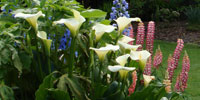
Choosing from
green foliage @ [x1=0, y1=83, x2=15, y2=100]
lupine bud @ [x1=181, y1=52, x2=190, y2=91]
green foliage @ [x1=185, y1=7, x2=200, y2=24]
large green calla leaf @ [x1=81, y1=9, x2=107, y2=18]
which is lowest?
green foliage @ [x1=185, y1=7, x2=200, y2=24]

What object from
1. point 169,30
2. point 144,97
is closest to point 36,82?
point 144,97

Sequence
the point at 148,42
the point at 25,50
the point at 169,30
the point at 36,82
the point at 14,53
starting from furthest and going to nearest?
the point at 169,30, the point at 148,42, the point at 36,82, the point at 25,50, the point at 14,53

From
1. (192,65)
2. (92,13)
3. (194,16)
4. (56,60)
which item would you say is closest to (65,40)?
(56,60)

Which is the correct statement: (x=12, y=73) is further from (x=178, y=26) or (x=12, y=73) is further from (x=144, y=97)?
(x=178, y=26)

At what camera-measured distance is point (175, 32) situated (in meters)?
8.06

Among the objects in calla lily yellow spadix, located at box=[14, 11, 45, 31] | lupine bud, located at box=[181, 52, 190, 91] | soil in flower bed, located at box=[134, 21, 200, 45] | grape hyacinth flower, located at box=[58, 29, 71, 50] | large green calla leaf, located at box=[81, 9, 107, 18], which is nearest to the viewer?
calla lily yellow spadix, located at box=[14, 11, 45, 31]

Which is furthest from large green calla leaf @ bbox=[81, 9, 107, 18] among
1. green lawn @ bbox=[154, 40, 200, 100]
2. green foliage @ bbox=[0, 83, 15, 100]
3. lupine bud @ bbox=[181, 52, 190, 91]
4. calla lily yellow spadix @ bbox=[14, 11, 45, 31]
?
green lawn @ bbox=[154, 40, 200, 100]

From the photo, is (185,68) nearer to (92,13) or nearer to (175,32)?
(92,13)

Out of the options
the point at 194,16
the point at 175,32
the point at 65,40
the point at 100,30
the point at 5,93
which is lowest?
the point at 175,32

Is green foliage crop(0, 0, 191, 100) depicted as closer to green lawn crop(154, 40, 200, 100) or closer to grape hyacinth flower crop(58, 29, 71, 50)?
grape hyacinth flower crop(58, 29, 71, 50)

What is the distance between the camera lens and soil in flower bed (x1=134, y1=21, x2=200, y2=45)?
748 centimetres

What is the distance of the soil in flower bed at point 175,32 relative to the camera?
7.48 m

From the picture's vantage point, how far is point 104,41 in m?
1.53

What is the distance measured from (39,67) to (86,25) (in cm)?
30
